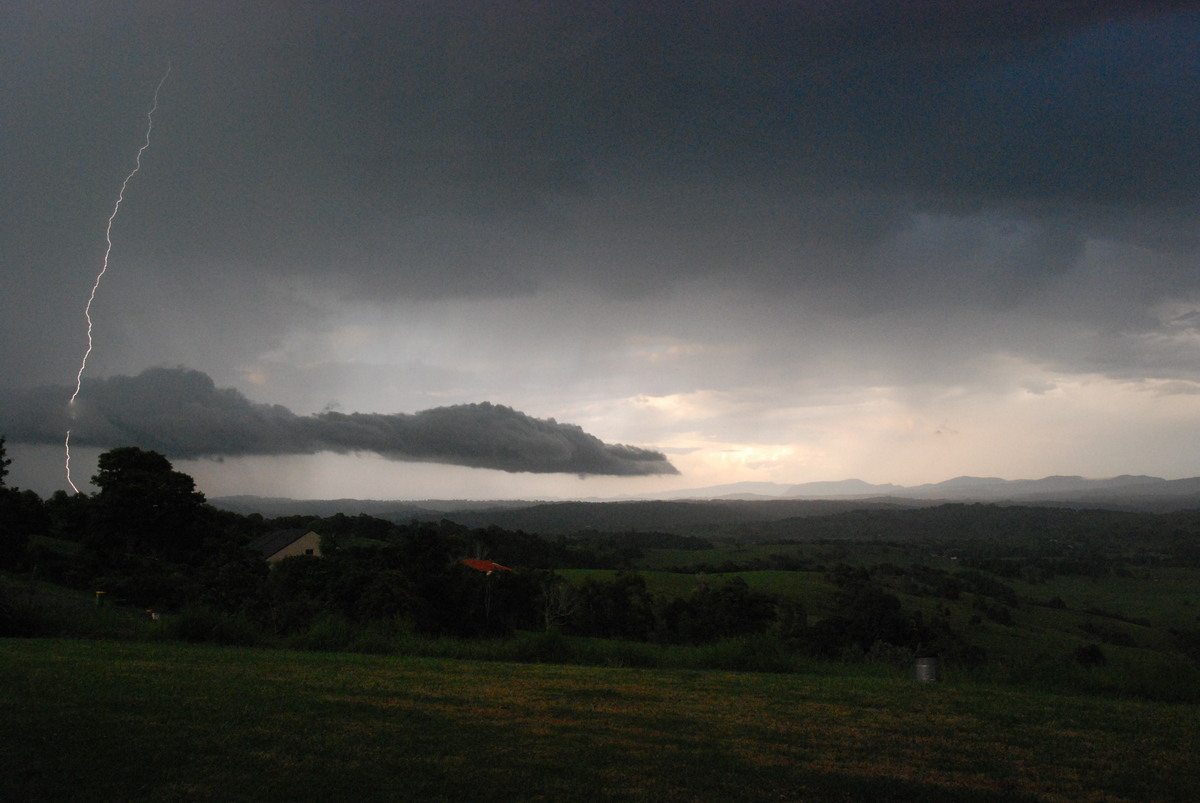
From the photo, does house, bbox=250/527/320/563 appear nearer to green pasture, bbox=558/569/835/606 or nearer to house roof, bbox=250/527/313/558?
house roof, bbox=250/527/313/558

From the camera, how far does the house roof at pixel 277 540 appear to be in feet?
181

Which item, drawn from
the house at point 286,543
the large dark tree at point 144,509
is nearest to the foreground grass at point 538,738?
the large dark tree at point 144,509

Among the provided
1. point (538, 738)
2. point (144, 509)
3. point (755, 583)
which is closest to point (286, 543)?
point (144, 509)

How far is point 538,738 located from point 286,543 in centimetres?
5632

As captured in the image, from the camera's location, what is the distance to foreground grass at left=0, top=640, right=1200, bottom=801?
514 centimetres

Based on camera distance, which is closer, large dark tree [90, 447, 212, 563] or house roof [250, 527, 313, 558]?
large dark tree [90, 447, 212, 563]

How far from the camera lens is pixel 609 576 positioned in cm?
6581

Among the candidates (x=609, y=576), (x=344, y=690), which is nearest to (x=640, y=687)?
(x=344, y=690)

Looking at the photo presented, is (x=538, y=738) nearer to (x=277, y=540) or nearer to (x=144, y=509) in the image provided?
(x=144, y=509)

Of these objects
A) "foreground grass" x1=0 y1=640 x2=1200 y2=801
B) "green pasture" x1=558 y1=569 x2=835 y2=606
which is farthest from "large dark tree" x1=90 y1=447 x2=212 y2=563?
"foreground grass" x1=0 y1=640 x2=1200 y2=801

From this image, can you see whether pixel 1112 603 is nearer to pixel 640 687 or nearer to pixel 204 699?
pixel 640 687

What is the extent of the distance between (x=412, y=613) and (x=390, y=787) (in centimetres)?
2724

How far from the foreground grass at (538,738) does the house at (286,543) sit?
159 ft

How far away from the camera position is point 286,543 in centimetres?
5638
